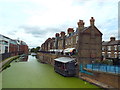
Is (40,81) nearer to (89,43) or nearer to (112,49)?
(89,43)

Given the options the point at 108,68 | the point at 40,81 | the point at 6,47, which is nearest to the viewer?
the point at 108,68

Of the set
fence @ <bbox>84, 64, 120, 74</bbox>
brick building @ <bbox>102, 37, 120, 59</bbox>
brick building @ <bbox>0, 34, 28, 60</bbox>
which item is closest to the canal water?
fence @ <bbox>84, 64, 120, 74</bbox>

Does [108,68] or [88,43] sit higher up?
[88,43]

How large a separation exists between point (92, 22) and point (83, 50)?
678 cm

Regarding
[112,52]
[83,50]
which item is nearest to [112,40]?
[112,52]

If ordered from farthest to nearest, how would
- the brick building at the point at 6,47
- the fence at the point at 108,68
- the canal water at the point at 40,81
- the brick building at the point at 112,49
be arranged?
the brick building at the point at 6,47
the brick building at the point at 112,49
the canal water at the point at 40,81
the fence at the point at 108,68

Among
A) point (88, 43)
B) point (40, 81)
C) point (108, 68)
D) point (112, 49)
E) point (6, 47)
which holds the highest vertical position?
point (88, 43)

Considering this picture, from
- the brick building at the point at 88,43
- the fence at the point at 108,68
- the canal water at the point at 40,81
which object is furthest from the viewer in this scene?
the brick building at the point at 88,43

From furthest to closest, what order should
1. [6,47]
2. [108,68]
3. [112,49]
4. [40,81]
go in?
[6,47] < [112,49] < [40,81] < [108,68]

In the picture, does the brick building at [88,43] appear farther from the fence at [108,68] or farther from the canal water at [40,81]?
the canal water at [40,81]

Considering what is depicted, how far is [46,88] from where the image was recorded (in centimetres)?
1520

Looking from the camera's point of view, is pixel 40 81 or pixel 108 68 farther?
pixel 40 81

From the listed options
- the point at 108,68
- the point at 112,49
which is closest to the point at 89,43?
the point at 108,68

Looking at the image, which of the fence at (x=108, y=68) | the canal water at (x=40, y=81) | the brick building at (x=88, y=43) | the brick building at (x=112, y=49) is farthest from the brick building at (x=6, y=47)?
the brick building at (x=112, y=49)
